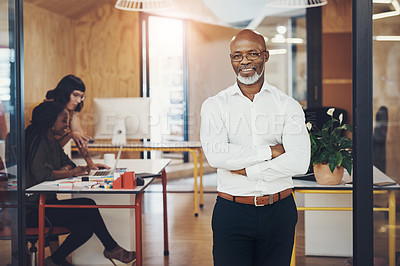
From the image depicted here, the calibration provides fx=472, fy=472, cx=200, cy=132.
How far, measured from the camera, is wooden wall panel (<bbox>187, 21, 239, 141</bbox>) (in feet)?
25.6

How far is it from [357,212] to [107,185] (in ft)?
5.05

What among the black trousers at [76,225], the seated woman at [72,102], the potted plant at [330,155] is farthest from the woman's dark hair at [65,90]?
the potted plant at [330,155]

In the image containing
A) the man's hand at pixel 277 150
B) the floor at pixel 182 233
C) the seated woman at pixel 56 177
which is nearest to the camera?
the man's hand at pixel 277 150

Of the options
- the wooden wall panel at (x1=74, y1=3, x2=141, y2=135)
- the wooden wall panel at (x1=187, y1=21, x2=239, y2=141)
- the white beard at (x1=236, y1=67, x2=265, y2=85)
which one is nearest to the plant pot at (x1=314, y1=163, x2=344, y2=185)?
the white beard at (x1=236, y1=67, x2=265, y2=85)

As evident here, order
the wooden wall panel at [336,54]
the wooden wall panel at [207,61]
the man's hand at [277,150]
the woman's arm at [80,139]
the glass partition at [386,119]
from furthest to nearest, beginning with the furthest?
the wooden wall panel at [207,61]
the wooden wall panel at [336,54]
the woman's arm at [80,139]
the man's hand at [277,150]
the glass partition at [386,119]

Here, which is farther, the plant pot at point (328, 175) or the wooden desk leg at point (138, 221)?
the plant pot at point (328, 175)

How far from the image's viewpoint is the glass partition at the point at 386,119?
189cm

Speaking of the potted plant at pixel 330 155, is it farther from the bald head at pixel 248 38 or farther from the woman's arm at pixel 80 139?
the woman's arm at pixel 80 139

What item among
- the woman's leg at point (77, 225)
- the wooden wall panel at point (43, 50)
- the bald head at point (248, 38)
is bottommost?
the woman's leg at point (77, 225)

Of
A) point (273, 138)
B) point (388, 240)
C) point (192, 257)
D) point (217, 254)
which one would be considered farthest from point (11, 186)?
point (192, 257)

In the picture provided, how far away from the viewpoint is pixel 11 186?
7.18 feet

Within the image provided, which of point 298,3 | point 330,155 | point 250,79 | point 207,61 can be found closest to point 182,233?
point 330,155

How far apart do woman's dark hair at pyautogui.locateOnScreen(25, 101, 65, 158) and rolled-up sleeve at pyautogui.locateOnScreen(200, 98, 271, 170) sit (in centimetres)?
152

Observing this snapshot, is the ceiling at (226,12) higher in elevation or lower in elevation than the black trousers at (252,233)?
higher
